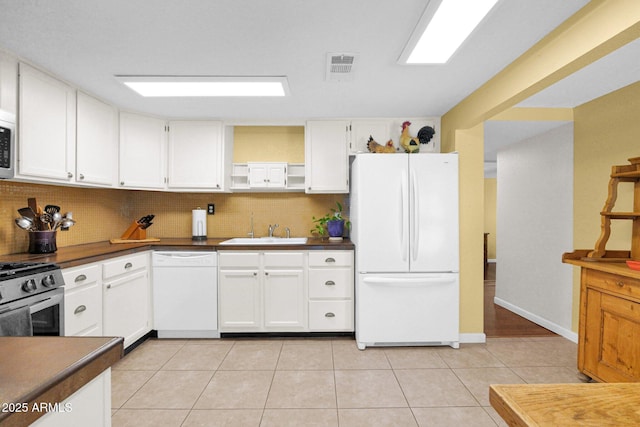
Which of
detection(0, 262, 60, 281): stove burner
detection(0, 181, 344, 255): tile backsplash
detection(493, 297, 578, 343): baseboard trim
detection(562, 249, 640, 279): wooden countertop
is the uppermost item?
detection(0, 181, 344, 255): tile backsplash

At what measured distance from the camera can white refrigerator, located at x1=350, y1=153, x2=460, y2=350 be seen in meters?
2.99

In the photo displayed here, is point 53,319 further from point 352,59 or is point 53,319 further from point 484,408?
point 484,408

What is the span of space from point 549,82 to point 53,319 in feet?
11.3

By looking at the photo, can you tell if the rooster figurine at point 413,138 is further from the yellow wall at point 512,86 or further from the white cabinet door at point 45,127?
the white cabinet door at point 45,127

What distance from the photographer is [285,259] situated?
3195 millimetres

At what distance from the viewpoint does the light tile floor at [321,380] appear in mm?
2037

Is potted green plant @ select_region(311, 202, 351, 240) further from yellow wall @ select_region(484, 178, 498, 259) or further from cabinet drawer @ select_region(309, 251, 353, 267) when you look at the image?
yellow wall @ select_region(484, 178, 498, 259)

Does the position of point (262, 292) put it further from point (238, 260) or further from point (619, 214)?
point (619, 214)

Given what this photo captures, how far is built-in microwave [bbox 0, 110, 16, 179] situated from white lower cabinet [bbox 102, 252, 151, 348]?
2.95 feet

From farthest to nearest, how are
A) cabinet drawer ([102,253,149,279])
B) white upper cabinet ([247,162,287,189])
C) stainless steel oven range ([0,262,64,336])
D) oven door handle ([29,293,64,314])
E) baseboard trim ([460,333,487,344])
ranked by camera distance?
white upper cabinet ([247,162,287,189]) < baseboard trim ([460,333,487,344]) < cabinet drawer ([102,253,149,279]) < oven door handle ([29,293,64,314]) < stainless steel oven range ([0,262,64,336])

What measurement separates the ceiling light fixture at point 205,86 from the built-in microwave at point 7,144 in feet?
2.43

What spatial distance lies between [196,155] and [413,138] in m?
2.32

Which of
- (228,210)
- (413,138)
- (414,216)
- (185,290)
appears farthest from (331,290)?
(413,138)

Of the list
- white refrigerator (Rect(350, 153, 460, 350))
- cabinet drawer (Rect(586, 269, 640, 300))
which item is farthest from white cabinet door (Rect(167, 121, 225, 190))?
cabinet drawer (Rect(586, 269, 640, 300))
